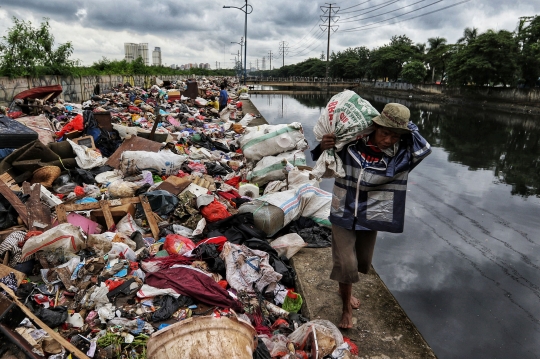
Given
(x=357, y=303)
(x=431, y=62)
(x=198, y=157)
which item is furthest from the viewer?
(x=431, y=62)

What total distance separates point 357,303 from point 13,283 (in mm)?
2468

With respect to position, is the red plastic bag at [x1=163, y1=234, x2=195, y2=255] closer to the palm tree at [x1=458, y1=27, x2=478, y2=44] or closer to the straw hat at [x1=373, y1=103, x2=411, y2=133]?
the straw hat at [x1=373, y1=103, x2=411, y2=133]

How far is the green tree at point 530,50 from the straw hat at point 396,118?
1066 inches

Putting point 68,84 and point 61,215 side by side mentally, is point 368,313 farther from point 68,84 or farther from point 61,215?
point 68,84

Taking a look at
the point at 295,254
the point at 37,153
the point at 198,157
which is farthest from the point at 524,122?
the point at 37,153

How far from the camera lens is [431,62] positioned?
41469mm

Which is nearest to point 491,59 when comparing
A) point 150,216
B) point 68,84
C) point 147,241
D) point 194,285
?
point 68,84

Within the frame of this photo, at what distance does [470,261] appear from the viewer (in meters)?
4.38

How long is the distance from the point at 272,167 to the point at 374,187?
10.2 feet

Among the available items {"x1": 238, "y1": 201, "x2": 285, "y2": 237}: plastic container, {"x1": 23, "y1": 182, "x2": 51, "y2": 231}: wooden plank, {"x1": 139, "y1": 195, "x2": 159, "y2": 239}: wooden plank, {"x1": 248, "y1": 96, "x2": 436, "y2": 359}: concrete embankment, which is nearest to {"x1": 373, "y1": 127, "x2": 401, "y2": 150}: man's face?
{"x1": 248, "y1": 96, "x2": 436, "y2": 359}: concrete embankment

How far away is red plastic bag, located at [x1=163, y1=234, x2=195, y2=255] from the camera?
307 cm

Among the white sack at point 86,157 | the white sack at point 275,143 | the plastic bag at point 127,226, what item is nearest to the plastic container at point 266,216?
the plastic bag at point 127,226

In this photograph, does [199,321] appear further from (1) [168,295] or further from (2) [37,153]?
(2) [37,153]

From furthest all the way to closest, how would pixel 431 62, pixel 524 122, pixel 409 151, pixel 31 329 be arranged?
pixel 431 62 → pixel 524 122 → pixel 409 151 → pixel 31 329
